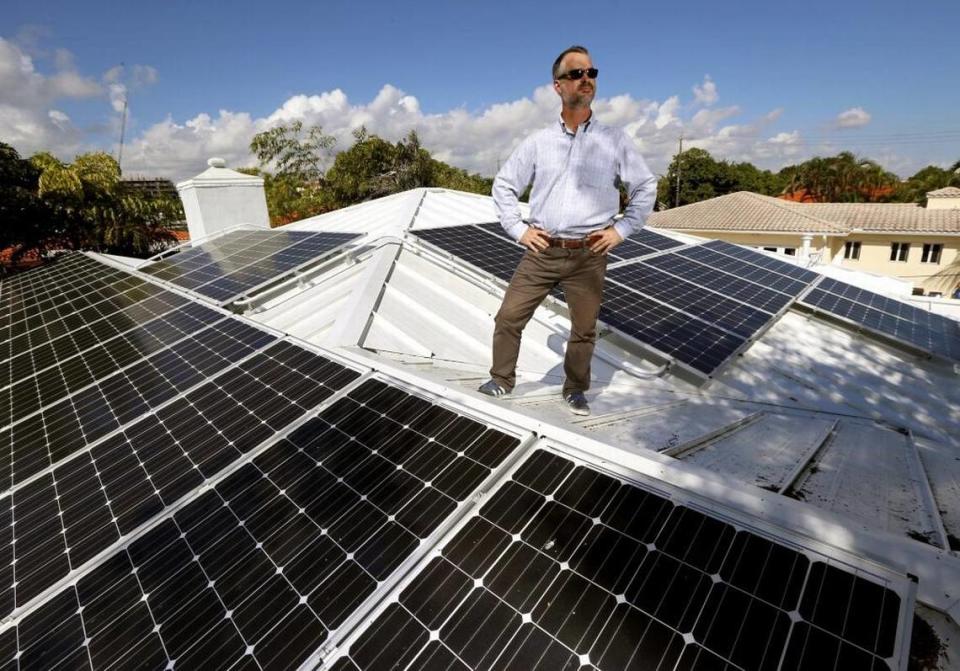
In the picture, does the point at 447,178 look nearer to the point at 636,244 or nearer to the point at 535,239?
the point at 636,244

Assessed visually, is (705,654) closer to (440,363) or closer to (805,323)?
(440,363)

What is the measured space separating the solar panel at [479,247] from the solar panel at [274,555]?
5455mm

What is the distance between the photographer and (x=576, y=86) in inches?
148

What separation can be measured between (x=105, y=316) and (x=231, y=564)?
325 inches

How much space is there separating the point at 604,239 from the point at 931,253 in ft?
126

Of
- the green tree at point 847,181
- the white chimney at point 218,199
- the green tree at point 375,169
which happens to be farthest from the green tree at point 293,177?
the green tree at point 847,181

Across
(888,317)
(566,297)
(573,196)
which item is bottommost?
(888,317)

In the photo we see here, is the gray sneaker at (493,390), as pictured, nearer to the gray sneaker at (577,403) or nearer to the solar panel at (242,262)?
the gray sneaker at (577,403)

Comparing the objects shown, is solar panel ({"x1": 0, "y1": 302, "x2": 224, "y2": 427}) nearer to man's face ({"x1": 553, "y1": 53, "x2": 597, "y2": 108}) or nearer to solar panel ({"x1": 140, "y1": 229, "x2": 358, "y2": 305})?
solar panel ({"x1": 140, "y1": 229, "x2": 358, "y2": 305})

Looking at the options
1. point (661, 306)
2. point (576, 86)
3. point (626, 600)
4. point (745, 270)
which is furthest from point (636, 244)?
point (626, 600)

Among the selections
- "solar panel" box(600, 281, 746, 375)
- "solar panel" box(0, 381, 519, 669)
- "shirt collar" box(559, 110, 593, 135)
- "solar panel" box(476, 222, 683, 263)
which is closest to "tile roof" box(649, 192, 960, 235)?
"solar panel" box(476, 222, 683, 263)

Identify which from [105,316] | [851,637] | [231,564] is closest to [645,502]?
[851,637]

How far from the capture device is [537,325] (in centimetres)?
809

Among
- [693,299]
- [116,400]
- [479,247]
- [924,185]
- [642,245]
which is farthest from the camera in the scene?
[924,185]
